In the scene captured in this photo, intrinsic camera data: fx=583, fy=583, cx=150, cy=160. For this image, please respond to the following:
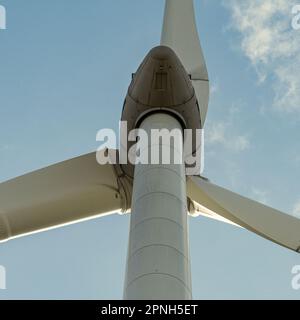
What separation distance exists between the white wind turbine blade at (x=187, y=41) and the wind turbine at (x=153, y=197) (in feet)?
0.14

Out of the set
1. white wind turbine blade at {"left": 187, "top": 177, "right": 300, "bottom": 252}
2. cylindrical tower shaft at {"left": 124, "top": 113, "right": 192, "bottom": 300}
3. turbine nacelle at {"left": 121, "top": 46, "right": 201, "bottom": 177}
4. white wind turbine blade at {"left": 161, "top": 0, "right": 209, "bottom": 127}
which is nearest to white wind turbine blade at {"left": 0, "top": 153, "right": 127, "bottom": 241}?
turbine nacelle at {"left": 121, "top": 46, "right": 201, "bottom": 177}

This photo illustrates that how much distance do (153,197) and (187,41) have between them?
26.9 ft

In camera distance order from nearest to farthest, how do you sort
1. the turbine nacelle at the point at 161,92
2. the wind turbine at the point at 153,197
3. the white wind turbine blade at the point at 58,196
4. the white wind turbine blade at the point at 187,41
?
1. the wind turbine at the point at 153,197
2. the turbine nacelle at the point at 161,92
3. the white wind turbine blade at the point at 58,196
4. the white wind turbine blade at the point at 187,41

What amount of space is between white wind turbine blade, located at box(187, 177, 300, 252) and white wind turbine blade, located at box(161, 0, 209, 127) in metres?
3.32

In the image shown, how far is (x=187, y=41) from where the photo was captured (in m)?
17.9

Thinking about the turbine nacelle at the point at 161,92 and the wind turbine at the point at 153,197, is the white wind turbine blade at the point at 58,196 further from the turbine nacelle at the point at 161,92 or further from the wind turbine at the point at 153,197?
the turbine nacelle at the point at 161,92

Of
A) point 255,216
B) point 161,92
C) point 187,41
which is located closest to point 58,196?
point 161,92

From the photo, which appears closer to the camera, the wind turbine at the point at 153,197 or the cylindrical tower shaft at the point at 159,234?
the cylindrical tower shaft at the point at 159,234

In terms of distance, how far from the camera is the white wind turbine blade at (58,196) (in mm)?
14289

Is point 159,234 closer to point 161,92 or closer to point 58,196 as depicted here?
point 161,92

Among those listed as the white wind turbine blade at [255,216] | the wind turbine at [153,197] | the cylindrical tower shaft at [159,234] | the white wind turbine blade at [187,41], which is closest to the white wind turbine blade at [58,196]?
the wind turbine at [153,197]

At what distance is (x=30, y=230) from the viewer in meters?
14.7

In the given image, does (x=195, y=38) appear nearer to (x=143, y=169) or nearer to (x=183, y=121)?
(x=183, y=121)
